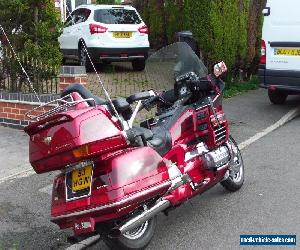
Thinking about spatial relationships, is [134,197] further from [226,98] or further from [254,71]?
[254,71]

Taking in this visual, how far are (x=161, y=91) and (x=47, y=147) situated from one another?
2105 mm

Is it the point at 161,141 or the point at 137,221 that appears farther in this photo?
the point at 161,141

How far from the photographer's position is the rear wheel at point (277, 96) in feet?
34.5

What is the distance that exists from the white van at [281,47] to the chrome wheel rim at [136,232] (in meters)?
5.93

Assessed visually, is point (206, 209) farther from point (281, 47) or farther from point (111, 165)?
point (281, 47)

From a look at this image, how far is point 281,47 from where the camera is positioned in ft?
30.8

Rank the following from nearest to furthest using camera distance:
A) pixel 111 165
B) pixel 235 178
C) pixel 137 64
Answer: pixel 111 165, pixel 235 178, pixel 137 64

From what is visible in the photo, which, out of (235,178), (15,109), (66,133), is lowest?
(235,178)

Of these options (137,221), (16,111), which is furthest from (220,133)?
(16,111)

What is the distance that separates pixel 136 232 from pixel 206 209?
1.20 metres

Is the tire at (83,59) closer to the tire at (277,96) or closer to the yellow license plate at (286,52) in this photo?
the tire at (277,96)

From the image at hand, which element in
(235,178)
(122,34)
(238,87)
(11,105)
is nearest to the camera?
(235,178)

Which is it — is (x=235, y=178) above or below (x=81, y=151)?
below

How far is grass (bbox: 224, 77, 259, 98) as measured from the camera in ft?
38.1
